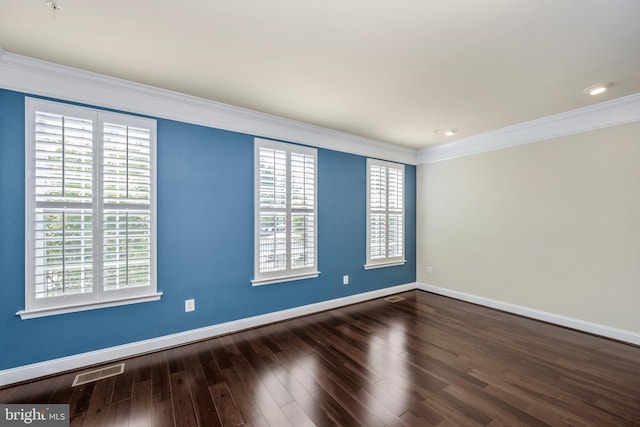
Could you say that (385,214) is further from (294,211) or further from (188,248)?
(188,248)

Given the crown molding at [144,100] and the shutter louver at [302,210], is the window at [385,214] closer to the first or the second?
the crown molding at [144,100]

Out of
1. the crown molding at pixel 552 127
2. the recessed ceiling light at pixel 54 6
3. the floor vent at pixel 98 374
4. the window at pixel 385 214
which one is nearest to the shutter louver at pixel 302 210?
the window at pixel 385 214

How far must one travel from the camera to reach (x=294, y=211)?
12.0 ft

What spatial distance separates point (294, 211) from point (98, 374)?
2.48 metres

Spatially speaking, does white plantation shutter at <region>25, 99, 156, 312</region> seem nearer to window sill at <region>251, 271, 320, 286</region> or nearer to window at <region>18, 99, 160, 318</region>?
window at <region>18, 99, 160, 318</region>

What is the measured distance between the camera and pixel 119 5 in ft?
5.50

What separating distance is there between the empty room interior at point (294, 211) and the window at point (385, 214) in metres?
0.50

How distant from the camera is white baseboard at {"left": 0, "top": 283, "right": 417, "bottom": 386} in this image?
7.31 ft

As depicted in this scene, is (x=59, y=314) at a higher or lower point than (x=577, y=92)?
lower

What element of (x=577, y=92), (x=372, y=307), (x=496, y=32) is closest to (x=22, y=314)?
(x=372, y=307)

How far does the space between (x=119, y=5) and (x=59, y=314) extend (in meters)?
2.45

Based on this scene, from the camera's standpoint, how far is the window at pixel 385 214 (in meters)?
4.51

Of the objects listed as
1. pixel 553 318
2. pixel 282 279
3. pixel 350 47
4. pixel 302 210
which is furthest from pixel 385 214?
pixel 350 47

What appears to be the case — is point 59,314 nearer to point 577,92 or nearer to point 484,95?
point 484,95
